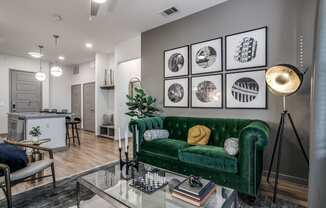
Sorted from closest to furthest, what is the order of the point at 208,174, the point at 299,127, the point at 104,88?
the point at 208,174, the point at 299,127, the point at 104,88

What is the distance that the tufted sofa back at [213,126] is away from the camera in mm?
2881

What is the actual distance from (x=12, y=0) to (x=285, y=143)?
4.95m

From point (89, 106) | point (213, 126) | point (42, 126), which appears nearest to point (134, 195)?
point (213, 126)

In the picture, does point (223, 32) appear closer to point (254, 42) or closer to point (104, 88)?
point (254, 42)

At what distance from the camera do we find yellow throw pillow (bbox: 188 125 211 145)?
3008 millimetres

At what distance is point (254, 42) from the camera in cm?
294

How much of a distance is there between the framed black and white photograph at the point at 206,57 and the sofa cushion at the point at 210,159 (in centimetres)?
156

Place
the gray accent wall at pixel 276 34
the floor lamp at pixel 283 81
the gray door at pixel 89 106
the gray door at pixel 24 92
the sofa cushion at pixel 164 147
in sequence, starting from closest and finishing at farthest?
the floor lamp at pixel 283 81, the gray accent wall at pixel 276 34, the sofa cushion at pixel 164 147, the gray door at pixel 24 92, the gray door at pixel 89 106

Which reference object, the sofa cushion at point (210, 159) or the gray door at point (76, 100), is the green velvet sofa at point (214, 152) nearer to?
the sofa cushion at point (210, 159)

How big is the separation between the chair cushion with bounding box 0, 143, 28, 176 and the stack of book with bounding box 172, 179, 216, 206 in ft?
5.82

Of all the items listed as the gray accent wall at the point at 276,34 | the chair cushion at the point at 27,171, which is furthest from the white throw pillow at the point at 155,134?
the chair cushion at the point at 27,171

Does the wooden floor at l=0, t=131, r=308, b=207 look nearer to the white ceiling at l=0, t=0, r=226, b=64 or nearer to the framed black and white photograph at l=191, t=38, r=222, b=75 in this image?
the framed black and white photograph at l=191, t=38, r=222, b=75

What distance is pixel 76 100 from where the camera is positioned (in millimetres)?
8344

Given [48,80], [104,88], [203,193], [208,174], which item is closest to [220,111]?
[208,174]
